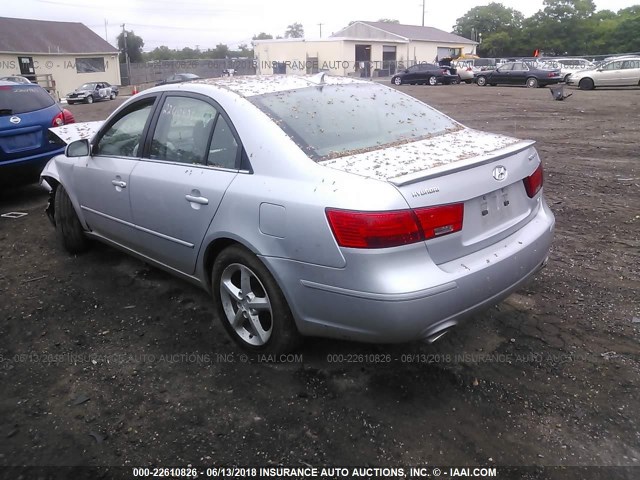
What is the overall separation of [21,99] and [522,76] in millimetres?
27027

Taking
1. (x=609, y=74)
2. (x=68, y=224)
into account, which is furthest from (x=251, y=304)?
(x=609, y=74)

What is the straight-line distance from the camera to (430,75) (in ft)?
113

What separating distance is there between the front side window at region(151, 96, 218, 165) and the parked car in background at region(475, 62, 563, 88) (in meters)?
28.1

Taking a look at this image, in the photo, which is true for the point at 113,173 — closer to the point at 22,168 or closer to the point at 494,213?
the point at 494,213

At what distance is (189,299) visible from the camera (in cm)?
409

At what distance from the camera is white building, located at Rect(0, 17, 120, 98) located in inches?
1668

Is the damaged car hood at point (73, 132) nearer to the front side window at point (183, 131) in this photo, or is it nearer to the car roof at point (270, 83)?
the front side window at point (183, 131)

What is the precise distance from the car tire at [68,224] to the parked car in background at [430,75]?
A: 3243cm

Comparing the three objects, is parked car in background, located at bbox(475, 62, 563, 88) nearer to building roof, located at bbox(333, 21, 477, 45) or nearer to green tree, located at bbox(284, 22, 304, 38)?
building roof, located at bbox(333, 21, 477, 45)

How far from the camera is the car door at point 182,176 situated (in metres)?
3.18

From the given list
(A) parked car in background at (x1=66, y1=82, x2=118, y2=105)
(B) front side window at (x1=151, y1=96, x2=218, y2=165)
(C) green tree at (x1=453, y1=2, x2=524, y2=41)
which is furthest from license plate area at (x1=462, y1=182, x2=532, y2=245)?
(C) green tree at (x1=453, y1=2, x2=524, y2=41)

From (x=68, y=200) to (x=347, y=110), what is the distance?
9.67 ft

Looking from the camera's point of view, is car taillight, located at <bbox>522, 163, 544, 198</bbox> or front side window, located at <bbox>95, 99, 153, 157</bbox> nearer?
car taillight, located at <bbox>522, 163, 544, 198</bbox>

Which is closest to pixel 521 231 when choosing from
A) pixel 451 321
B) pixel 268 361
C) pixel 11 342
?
pixel 451 321
